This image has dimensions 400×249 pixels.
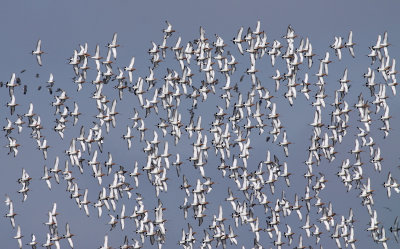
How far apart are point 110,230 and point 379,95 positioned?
111 ft

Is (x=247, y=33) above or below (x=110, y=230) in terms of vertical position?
above

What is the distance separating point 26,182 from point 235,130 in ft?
82.7

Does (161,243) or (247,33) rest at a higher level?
(247,33)

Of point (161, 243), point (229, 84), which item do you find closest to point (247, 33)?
point (229, 84)

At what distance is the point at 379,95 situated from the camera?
191 metres

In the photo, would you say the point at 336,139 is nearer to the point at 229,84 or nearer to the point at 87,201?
the point at 229,84

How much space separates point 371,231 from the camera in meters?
195

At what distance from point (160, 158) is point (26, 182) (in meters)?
15.7

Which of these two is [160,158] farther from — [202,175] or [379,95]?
[379,95]

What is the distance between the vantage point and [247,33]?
626ft

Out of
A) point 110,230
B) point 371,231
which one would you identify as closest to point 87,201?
point 110,230

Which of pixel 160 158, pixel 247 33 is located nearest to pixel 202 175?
pixel 160 158

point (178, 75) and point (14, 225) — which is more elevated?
point (178, 75)

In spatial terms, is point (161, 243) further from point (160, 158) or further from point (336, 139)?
point (336, 139)
